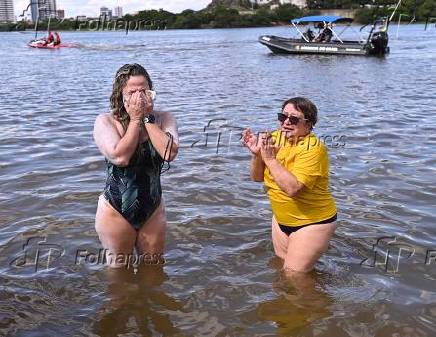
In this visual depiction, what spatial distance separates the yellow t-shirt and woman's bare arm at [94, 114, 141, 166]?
138cm

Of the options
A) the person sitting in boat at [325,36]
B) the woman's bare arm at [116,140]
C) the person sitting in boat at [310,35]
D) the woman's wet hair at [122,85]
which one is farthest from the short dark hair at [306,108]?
the person sitting in boat at [310,35]

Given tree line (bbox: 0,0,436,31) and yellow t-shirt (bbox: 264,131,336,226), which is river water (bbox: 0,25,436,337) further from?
tree line (bbox: 0,0,436,31)

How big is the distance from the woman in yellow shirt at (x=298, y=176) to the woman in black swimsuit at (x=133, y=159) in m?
0.81

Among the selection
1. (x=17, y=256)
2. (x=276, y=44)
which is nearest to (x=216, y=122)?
(x=17, y=256)

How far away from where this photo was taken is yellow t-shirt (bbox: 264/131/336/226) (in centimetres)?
469

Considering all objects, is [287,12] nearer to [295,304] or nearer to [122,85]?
[295,304]

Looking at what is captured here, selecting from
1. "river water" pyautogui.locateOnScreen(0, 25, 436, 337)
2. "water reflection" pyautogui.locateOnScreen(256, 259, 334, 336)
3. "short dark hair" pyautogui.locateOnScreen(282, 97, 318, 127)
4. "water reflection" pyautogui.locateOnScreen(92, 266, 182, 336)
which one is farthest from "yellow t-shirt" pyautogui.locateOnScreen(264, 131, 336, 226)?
"water reflection" pyautogui.locateOnScreen(92, 266, 182, 336)

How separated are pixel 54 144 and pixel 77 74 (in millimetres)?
16568

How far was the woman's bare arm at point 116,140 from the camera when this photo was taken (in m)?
4.17

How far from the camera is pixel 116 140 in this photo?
4.28m

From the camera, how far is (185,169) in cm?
935

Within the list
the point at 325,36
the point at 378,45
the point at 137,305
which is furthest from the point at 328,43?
the point at 137,305

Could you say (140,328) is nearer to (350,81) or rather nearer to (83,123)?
(83,123)

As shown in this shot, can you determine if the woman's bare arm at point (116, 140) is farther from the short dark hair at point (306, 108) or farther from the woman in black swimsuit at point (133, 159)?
the short dark hair at point (306, 108)
